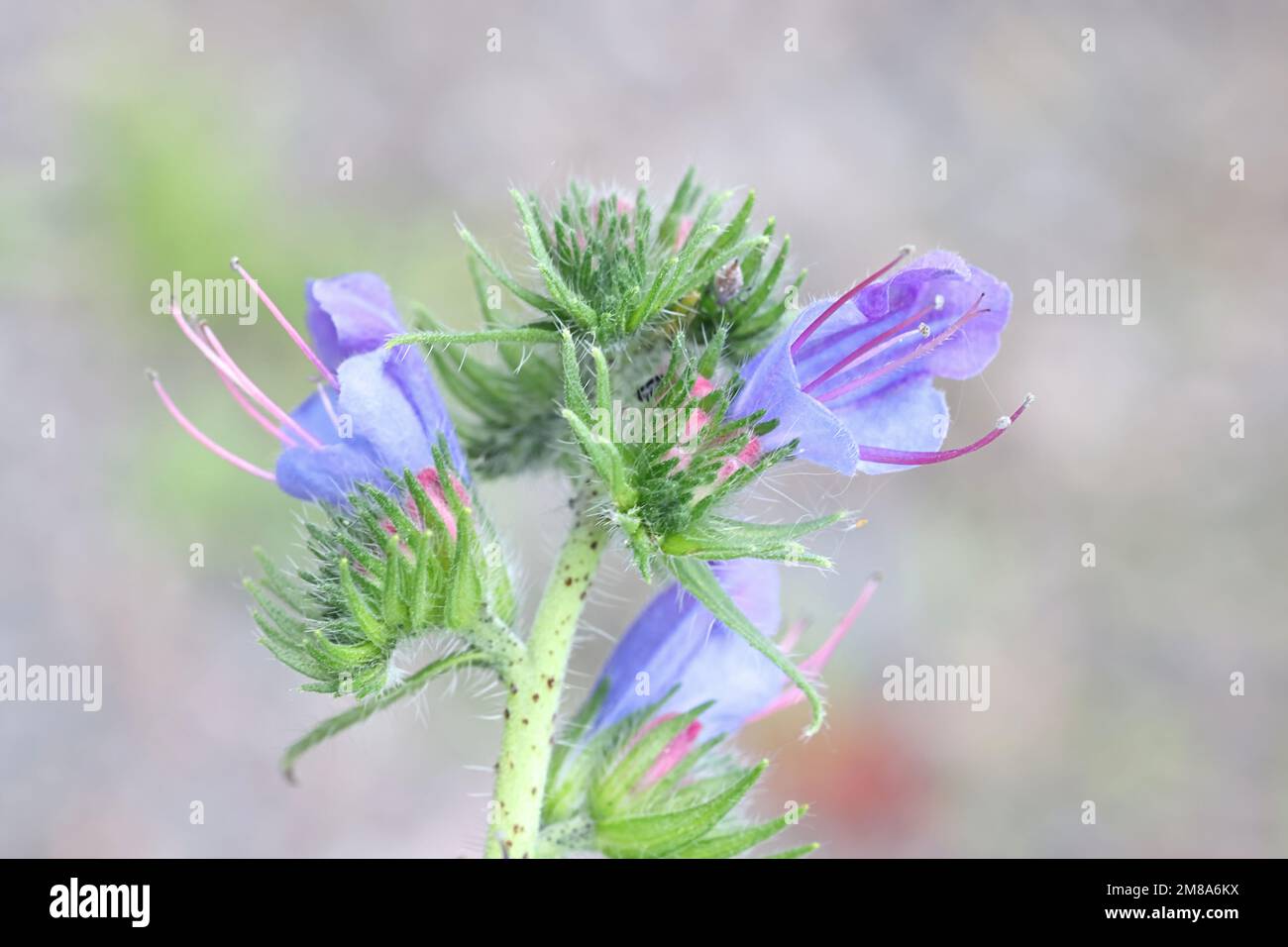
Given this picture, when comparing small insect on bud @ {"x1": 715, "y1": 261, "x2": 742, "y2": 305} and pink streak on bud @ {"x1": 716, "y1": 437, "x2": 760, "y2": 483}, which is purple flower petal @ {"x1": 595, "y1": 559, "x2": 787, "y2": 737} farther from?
small insect on bud @ {"x1": 715, "y1": 261, "x2": 742, "y2": 305}

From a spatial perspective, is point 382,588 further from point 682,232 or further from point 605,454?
point 682,232

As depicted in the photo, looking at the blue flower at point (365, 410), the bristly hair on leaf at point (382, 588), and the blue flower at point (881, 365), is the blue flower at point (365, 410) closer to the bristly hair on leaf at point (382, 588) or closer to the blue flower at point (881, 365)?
the bristly hair on leaf at point (382, 588)

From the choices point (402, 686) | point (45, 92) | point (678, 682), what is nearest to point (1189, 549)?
point (678, 682)

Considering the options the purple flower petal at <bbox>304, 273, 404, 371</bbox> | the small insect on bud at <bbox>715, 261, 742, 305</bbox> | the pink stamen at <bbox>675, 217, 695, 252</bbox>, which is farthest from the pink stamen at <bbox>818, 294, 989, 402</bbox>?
the purple flower petal at <bbox>304, 273, 404, 371</bbox>

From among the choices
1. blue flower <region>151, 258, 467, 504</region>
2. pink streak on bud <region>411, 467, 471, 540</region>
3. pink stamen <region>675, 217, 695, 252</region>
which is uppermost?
pink stamen <region>675, 217, 695, 252</region>

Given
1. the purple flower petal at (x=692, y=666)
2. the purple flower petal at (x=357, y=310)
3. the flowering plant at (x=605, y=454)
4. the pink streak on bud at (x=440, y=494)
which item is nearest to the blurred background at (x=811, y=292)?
the purple flower petal at (x=692, y=666)


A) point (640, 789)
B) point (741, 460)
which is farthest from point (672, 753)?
point (741, 460)
